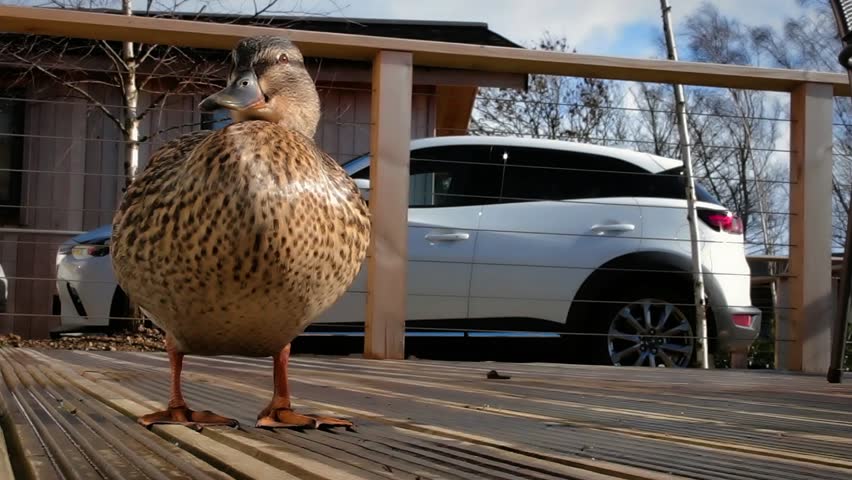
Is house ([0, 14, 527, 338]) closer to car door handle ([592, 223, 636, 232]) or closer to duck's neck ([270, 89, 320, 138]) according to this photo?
car door handle ([592, 223, 636, 232])

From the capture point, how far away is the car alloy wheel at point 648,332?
6.78 meters

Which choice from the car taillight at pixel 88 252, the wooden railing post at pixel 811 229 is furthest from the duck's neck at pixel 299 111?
the car taillight at pixel 88 252

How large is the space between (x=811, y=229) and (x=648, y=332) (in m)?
1.82

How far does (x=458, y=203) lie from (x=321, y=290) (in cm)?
528

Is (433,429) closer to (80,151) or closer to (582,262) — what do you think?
(582,262)

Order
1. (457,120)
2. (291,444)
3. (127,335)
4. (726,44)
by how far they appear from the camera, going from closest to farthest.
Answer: (291,444) → (127,335) → (457,120) → (726,44)

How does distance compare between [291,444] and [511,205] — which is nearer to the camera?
[291,444]

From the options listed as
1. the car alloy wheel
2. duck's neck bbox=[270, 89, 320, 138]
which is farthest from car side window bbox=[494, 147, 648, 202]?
duck's neck bbox=[270, 89, 320, 138]

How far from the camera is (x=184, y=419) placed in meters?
1.82

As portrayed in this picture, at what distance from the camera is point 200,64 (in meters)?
10.4

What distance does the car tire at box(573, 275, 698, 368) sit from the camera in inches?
267

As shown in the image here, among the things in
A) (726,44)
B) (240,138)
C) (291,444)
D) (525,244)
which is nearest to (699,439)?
(291,444)

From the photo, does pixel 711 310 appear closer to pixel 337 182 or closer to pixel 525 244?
pixel 525 244

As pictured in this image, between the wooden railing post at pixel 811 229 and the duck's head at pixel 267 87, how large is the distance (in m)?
3.47
